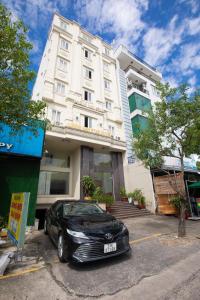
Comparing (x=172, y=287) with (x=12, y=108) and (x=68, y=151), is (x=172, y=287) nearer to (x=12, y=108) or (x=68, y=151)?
(x=12, y=108)

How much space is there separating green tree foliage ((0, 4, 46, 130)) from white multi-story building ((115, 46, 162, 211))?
26.6 ft

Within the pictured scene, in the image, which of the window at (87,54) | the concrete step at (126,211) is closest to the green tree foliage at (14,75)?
the concrete step at (126,211)

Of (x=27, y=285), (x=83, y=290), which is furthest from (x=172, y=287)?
(x=27, y=285)

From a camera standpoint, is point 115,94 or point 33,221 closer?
point 33,221

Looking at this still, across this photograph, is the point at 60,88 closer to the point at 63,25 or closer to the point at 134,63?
the point at 63,25

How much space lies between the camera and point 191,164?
17844 mm

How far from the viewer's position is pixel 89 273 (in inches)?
143

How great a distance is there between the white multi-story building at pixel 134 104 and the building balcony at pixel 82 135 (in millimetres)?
2510

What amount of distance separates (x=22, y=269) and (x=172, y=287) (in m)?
3.49

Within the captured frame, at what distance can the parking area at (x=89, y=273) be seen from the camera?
2957 mm

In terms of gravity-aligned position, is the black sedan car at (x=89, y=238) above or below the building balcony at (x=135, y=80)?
below

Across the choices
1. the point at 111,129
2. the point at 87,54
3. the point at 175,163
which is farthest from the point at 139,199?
the point at 87,54

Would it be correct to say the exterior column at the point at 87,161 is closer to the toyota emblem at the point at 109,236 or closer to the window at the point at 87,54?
the toyota emblem at the point at 109,236

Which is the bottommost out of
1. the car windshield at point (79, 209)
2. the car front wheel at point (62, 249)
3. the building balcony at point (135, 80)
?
the car front wheel at point (62, 249)
